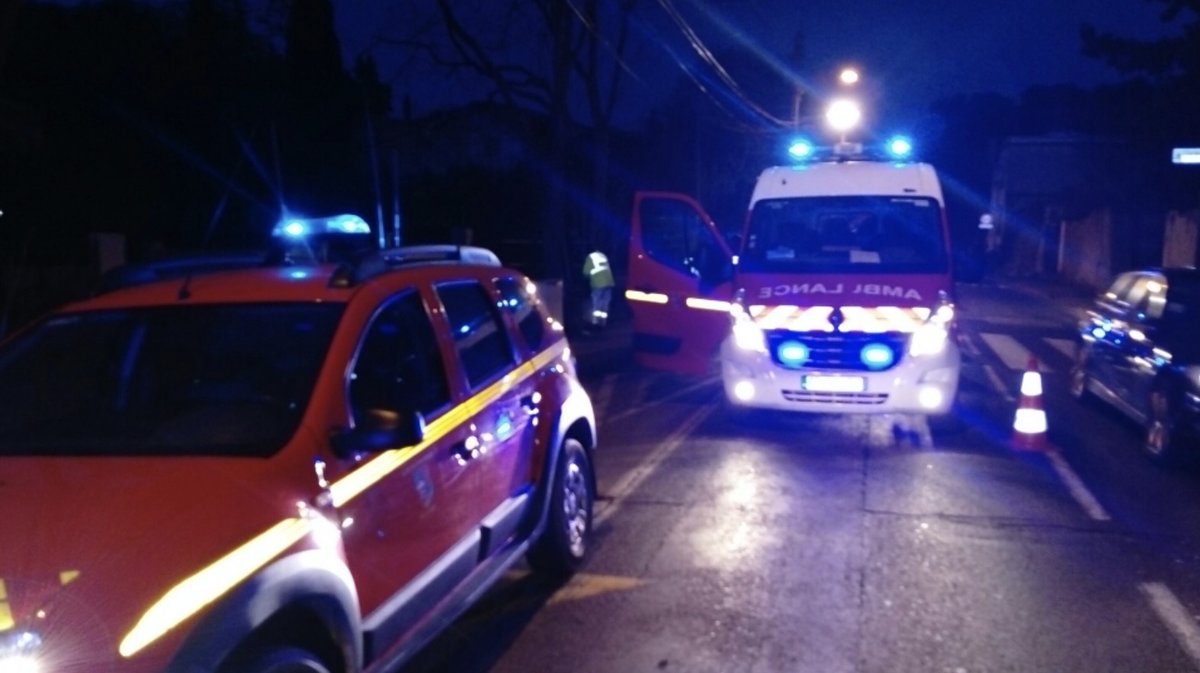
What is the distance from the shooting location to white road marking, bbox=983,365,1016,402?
1397 cm

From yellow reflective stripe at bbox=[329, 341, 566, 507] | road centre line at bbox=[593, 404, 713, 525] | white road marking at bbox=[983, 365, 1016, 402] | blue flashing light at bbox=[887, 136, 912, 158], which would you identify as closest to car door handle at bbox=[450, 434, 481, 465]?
yellow reflective stripe at bbox=[329, 341, 566, 507]

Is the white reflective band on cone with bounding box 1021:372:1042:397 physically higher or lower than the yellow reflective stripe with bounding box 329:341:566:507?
lower

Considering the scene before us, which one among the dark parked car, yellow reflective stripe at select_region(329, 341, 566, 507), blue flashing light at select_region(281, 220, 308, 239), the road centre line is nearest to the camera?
yellow reflective stripe at select_region(329, 341, 566, 507)

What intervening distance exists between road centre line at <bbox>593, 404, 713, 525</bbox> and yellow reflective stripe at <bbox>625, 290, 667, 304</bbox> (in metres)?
1.34

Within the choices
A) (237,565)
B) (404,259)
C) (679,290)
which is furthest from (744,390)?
(237,565)

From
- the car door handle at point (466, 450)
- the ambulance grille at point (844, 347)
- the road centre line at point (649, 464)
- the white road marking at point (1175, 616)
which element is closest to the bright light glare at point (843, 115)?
the road centre line at point (649, 464)

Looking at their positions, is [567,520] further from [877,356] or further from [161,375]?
[877,356]

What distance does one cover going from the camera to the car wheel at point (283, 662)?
11.6 feet

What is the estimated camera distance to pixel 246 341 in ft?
16.0

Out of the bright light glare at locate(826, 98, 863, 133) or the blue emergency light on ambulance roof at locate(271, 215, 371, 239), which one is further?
the bright light glare at locate(826, 98, 863, 133)

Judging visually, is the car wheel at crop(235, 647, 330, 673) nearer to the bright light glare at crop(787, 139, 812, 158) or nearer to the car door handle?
the car door handle

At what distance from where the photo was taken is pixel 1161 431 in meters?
10.1

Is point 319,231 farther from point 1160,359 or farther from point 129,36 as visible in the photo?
point 129,36

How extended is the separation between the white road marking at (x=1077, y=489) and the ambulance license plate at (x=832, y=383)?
1.69 meters
